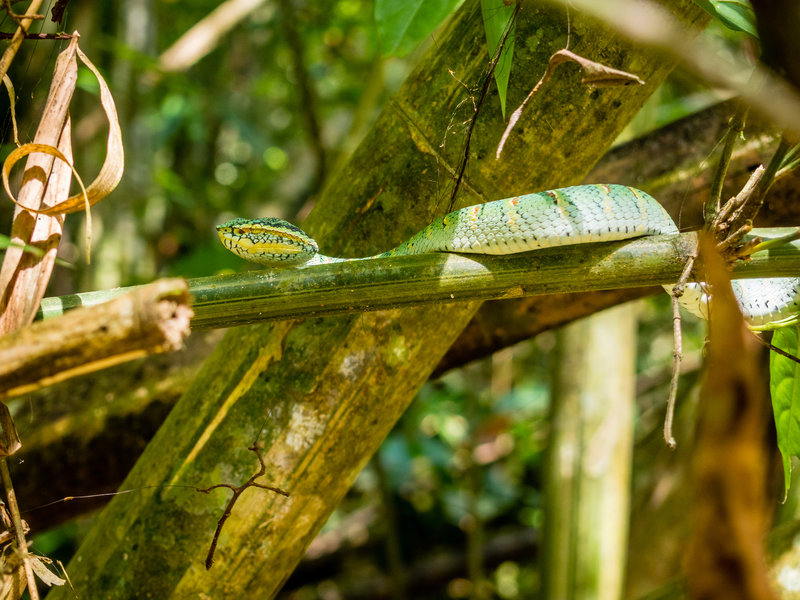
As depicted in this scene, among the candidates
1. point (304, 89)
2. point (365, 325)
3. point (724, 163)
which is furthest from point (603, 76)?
point (304, 89)

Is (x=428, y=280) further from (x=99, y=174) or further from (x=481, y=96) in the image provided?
(x=99, y=174)

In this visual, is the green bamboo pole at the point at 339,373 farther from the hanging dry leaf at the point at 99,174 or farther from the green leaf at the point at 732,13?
the hanging dry leaf at the point at 99,174

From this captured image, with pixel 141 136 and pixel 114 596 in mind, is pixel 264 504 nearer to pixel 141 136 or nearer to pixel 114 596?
pixel 114 596

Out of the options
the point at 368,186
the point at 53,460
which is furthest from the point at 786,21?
the point at 53,460

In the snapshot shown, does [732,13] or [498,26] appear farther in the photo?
[498,26]

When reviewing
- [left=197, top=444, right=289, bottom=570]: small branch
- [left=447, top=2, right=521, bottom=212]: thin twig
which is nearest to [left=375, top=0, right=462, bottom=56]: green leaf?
[left=447, top=2, right=521, bottom=212]: thin twig

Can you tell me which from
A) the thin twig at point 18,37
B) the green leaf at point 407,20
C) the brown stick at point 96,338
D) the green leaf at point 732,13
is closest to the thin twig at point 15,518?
the brown stick at point 96,338

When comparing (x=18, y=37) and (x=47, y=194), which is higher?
(x=18, y=37)
